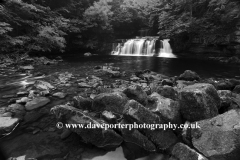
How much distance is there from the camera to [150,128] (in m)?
3.98

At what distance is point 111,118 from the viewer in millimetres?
4488

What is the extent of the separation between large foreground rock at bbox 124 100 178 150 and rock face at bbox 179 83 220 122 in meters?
0.74

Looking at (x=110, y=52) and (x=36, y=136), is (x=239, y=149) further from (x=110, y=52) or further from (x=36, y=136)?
(x=110, y=52)

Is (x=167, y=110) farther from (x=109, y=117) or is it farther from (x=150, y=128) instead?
(x=109, y=117)

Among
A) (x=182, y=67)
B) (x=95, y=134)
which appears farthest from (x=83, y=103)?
(x=182, y=67)

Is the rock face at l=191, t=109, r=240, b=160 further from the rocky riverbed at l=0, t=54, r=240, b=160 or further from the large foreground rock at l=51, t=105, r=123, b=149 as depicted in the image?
the large foreground rock at l=51, t=105, r=123, b=149

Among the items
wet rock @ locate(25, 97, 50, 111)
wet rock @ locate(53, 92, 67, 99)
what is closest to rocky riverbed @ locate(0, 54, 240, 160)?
wet rock @ locate(25, 97, 50, 111)

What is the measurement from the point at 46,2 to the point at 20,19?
7843 millimetres

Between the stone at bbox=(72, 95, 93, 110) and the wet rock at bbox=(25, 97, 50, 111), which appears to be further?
the wet rock at bbox=(25, 97, 50, 111)

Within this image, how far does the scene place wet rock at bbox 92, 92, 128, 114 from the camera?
4.95 metres

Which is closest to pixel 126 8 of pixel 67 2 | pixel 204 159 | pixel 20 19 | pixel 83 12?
pixel 83 12

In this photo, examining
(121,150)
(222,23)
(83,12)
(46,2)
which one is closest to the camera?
(121,150)

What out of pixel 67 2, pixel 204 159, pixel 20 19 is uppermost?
pixel 67 2

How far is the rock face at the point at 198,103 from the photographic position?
4043 mm
